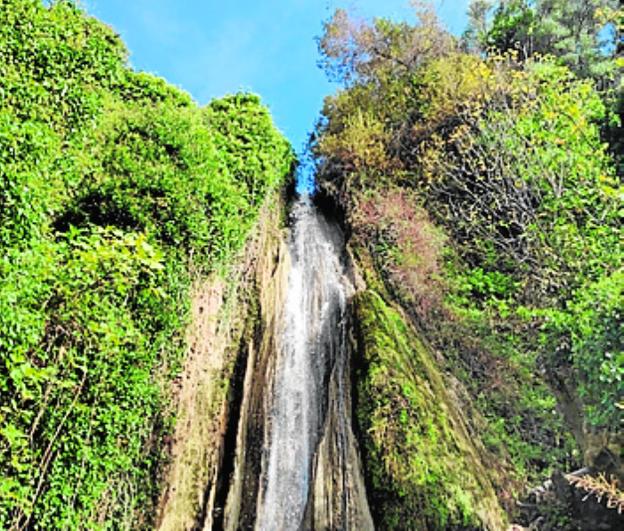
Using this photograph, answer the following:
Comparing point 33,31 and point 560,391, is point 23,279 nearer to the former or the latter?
point 33,31

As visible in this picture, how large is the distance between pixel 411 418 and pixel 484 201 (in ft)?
15.6

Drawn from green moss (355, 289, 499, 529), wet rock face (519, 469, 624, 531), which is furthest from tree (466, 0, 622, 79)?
wet rock face (519, 469, 624, 531)

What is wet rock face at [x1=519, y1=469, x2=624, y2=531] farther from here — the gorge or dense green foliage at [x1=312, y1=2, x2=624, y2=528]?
dense green foliage at [x1=312, y1=2, x2=624, y2=528]

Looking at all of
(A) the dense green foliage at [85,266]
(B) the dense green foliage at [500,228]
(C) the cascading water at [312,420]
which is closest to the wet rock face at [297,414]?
(C) the cascading water at [312,420]

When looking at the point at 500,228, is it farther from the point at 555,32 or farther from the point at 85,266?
the point at 85,266

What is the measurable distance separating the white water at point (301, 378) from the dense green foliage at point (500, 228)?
1.15 meters

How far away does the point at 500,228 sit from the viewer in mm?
10359

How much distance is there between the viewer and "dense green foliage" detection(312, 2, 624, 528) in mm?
6969

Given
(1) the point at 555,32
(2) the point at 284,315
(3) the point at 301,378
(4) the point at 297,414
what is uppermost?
(1) the point at 555,32

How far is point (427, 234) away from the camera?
34.3 feet

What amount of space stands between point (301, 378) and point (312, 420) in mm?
750

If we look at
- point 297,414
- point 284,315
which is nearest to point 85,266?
point 297,414

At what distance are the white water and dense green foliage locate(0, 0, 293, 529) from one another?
197 centimetres

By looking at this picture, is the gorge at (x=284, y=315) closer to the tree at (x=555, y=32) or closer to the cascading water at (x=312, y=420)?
the cascading water at (x=312, y=420)
